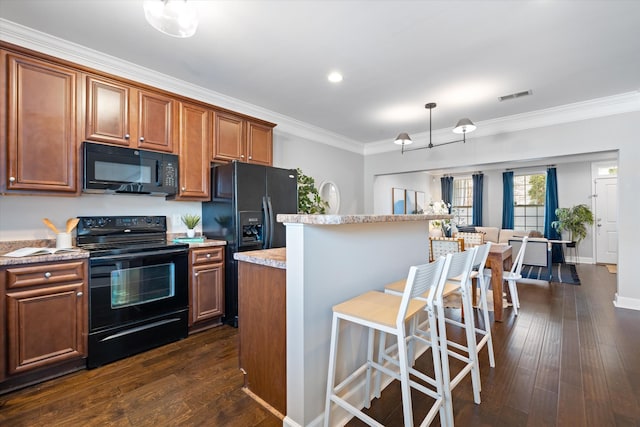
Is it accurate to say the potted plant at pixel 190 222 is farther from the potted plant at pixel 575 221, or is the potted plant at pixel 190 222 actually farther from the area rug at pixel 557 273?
the potted plant at pixel 575 221

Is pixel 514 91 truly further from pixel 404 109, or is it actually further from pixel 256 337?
pixel 256 337

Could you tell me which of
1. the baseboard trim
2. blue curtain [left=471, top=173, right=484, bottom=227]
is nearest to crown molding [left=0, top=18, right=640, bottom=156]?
the baseboard trim

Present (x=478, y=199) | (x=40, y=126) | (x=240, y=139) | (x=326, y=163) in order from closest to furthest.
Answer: (x=40, y=126) < (x=240, y=139) < (x=326, y=163) < (x=478, y=199)

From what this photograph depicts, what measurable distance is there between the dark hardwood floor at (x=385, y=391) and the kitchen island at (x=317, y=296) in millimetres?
296

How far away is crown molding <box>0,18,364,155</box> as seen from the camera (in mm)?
2240

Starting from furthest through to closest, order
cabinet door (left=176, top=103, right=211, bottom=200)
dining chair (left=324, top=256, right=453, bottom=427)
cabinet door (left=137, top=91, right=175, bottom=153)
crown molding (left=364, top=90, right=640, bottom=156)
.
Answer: crown molding (left=364, top=90, right=640, bottom=156), cabinet door (left=176, top=103, right=211, bottom=200), cabinet door (left=137, top=91, right=175, bottom=153), dining chair (left=324, top=256, right=453, bottom=427)

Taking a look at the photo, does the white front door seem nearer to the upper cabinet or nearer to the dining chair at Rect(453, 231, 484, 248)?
the dining chair at Rect(453, 231, 484, 248)

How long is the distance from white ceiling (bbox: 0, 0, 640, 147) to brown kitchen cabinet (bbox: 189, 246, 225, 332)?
6.17ft

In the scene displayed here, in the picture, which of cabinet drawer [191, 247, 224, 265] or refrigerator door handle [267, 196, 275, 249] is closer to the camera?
cabinet drawer [191, 247, 224, 265]

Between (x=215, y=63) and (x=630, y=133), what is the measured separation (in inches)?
193

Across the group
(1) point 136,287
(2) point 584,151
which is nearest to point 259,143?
(1) point 136,287

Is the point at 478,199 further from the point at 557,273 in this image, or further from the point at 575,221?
the point at 557,273

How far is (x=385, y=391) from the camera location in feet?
6.24

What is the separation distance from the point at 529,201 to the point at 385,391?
7.97 m
